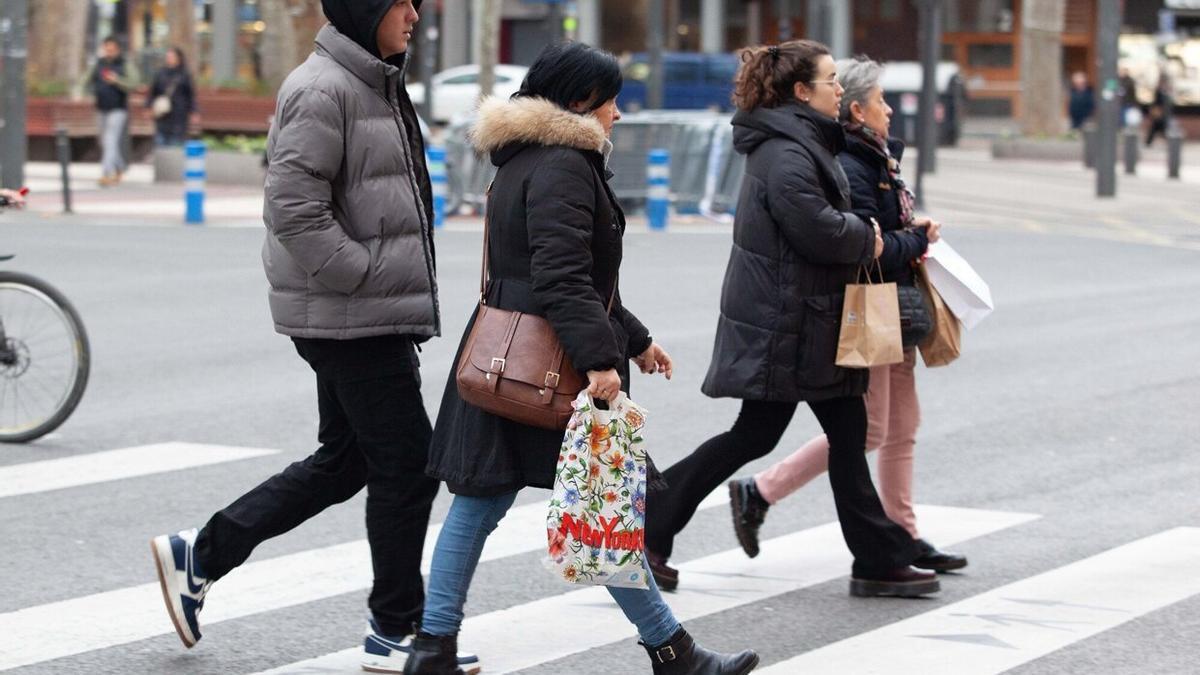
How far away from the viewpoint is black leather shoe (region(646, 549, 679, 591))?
20.0 feet

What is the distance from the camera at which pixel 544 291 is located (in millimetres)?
4590

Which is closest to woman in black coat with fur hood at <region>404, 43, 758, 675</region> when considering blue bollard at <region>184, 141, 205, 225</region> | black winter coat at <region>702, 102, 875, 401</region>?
black winter coat at <region>702, 102, 875, 401</region>

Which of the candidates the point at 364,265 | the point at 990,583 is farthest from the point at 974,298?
the point at 364,265

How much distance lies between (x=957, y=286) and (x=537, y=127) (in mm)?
2119

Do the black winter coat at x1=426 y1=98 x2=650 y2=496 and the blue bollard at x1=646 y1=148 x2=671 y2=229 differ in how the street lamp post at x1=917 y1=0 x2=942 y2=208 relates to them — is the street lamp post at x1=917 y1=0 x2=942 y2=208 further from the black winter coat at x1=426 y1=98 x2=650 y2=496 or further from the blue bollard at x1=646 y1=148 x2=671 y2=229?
the black winter coat at x1=426 y1=98 x2=650 y2=496

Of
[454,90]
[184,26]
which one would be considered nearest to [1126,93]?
[454,90]

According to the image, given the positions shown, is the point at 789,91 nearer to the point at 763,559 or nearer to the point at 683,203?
the point at 763,559

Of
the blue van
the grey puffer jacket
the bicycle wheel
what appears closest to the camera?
the grey puffer jacket

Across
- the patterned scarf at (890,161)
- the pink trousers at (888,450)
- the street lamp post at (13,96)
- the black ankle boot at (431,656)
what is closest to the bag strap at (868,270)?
the patterned scarf at (890,161)

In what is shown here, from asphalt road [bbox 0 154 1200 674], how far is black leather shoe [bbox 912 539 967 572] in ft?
0.18

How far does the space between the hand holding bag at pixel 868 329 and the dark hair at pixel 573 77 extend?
4.56 feet

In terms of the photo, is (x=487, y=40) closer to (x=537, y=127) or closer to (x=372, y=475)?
(x=372, y=475)

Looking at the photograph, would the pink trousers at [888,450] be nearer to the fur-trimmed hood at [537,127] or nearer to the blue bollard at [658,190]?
the fur-trimmed hood at [537,127]

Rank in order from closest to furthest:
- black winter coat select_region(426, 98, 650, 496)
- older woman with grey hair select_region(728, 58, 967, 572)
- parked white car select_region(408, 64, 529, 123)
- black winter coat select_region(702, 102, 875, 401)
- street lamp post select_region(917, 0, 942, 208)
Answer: black winter coat select_region(426, 98, 650, 496), black winter coat select_region(702, 102, 875, 401), older woman with grey hair select_region(728, 58, 967, 572), street lamp post select_region(917, 0, 942, 208), parked white car select_region(408, 64, 529, 123)
